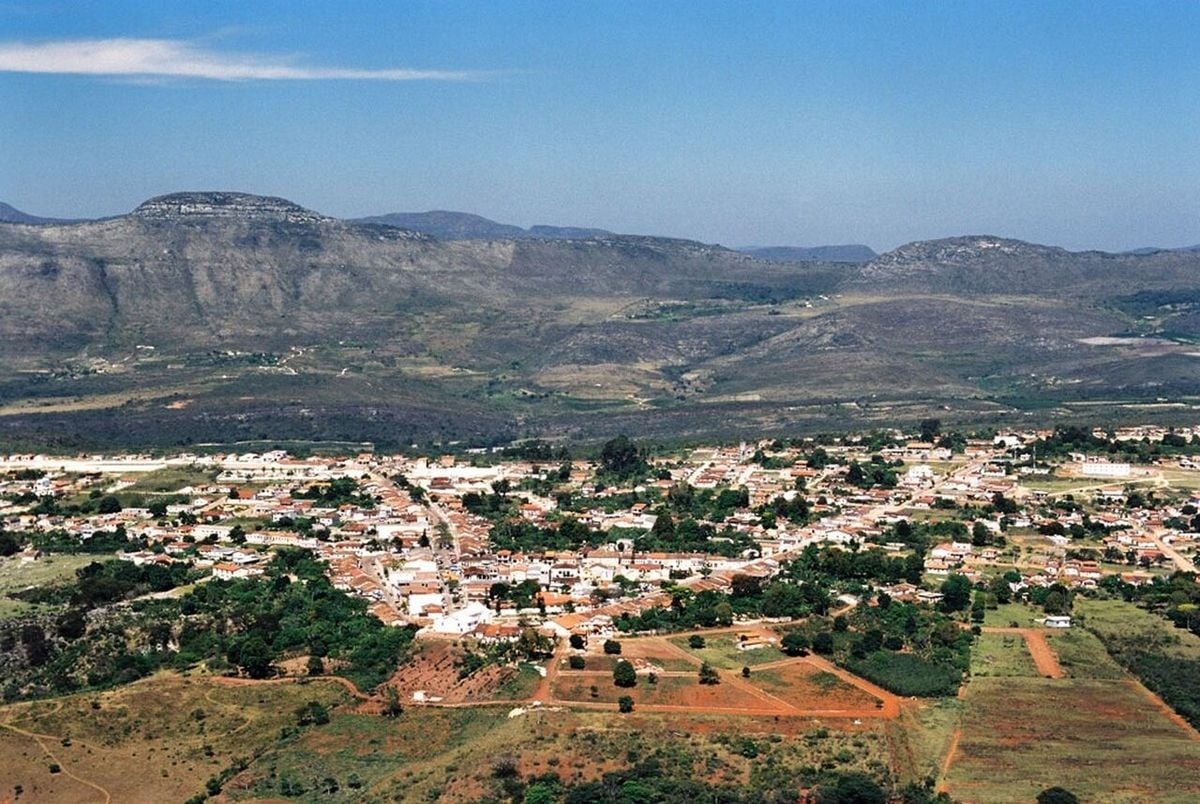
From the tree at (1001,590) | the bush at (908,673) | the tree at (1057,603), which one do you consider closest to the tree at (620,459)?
the tree at (1001,590)

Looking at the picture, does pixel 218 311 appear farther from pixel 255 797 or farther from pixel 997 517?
pixel 255 797

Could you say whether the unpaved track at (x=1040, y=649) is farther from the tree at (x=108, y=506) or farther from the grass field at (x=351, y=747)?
the tree at (x=108, y=506)

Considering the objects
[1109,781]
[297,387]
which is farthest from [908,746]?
[297,387]

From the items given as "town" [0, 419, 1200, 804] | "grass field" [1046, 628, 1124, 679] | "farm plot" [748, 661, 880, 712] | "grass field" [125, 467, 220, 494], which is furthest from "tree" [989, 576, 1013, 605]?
"grass field" [125, 467, 220, 494]

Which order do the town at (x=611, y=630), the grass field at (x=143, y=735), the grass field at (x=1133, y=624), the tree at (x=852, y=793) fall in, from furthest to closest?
1. the grass field at (x=1133, y=624)
2. the town at (x=611, y=630)
3. the grass field at (x=143, y=735)
4. the tree at (x=852, y=793)

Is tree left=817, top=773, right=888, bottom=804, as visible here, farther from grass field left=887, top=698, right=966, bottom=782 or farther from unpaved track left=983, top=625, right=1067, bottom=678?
unpaved track left=983, top=625, right=1067, bottom=678

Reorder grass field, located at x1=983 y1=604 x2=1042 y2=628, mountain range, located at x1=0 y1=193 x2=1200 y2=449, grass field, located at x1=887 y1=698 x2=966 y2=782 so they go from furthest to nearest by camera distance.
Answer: mountain range, located at x1=0 y1=193 x2=1200 y2=449 → grass field, located at x1=983 y1=604 x2=1042 y2=628 → grass field, located at x1=887 y1=698 x2=966 y2=782
